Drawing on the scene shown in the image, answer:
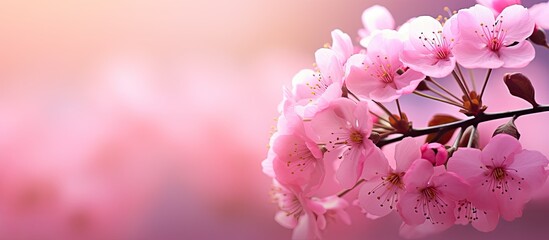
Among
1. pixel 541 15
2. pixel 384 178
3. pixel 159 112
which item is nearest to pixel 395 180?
pixel 384 178

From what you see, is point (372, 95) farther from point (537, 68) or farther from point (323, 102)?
point (537, 68)

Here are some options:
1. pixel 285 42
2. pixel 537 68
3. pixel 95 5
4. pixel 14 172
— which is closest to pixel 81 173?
pixel 14 172

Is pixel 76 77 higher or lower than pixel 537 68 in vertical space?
higher

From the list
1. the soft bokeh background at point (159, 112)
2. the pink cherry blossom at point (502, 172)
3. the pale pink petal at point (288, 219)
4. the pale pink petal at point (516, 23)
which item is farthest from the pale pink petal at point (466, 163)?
the soft bokeh background at point (159, 112)

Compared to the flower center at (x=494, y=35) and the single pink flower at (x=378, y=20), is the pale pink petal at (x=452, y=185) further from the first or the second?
the single pink flower at (x=378, y=20)

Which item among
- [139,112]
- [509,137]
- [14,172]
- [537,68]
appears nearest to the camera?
[509,137]

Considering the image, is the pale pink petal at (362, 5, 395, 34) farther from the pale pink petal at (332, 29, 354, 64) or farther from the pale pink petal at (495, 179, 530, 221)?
the pale pink petal at (495, 179, 530, 221)
